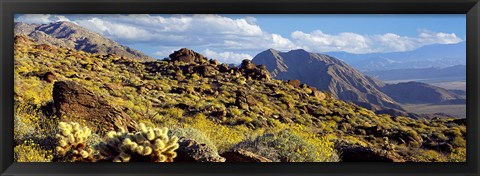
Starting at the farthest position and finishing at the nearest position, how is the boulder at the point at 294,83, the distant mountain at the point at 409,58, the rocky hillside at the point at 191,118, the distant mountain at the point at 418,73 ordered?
the boulder at the point at 294,83, the distant mountain at the point at 418,73, the distant mountain at the point at 409,58, the rocky hillside at the point at 191,118

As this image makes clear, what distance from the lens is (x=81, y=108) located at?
728cm

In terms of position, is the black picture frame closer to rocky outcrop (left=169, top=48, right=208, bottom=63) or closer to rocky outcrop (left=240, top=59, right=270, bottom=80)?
rocky outcrop (left=240, top=59, right=270, bottom=80)

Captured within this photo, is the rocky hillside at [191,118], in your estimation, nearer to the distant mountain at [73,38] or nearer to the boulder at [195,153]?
the boulder at [195,153]

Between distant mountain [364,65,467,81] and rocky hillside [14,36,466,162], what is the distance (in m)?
0.81

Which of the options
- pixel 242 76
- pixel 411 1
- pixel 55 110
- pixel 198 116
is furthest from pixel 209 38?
pixel 411 1

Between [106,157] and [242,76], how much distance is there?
5708 mm

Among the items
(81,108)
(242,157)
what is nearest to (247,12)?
(242,157)

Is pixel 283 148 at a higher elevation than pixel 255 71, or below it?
below

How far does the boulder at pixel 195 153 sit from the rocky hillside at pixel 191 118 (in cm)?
1

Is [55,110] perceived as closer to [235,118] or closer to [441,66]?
[235,118]

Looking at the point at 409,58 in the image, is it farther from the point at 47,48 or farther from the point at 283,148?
the point at 47,48

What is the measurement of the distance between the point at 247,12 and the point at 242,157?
5.50 feet

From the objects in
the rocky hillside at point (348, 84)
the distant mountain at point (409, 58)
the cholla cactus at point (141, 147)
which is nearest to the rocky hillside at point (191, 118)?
the cholla cactus at point (141, 147)

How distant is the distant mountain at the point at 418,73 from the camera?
9.59 meters
